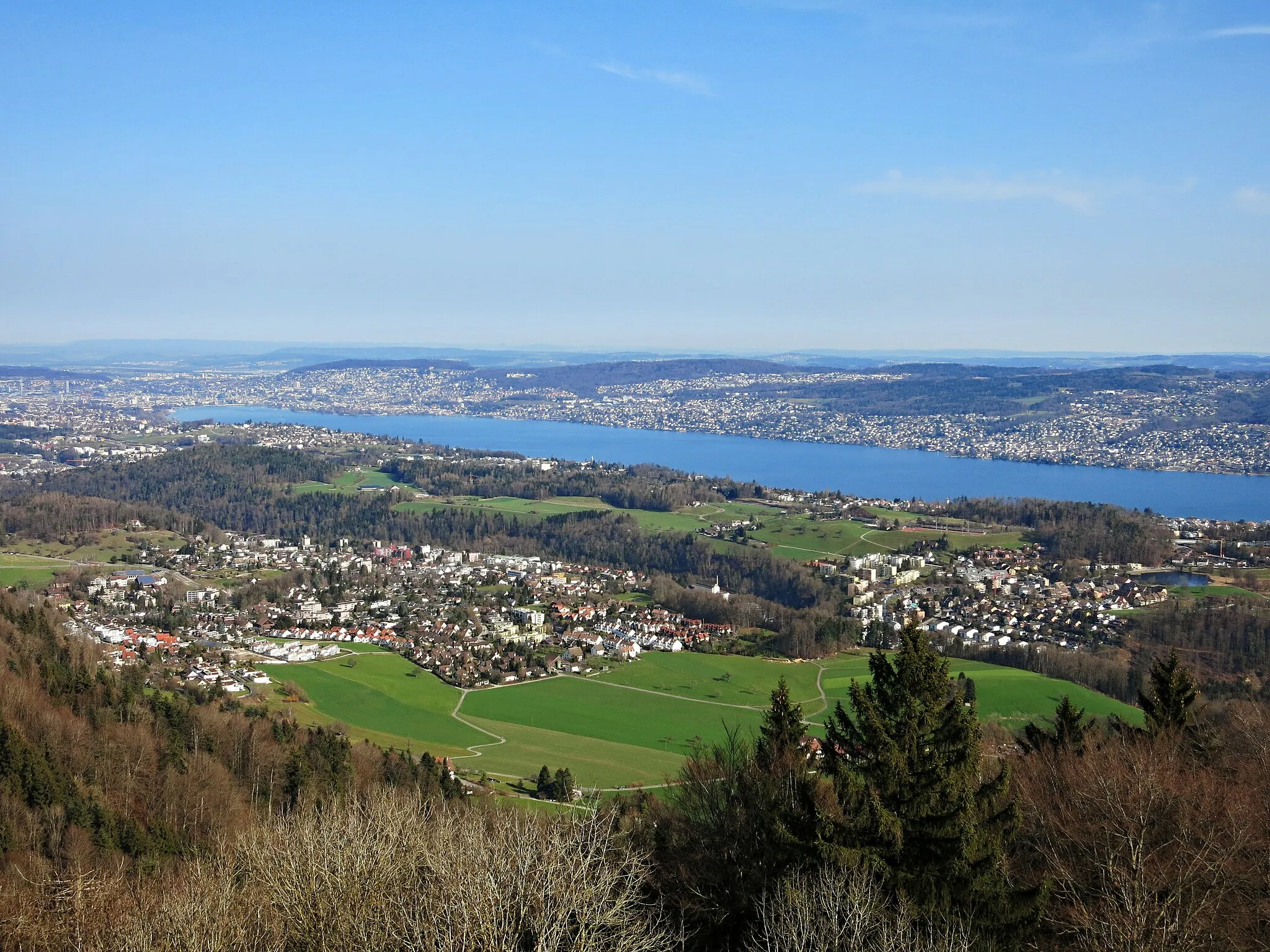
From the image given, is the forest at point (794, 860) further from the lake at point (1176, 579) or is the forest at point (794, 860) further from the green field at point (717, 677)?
the lake at point (1176, 579)

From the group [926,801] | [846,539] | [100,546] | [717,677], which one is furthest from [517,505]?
[926,801]

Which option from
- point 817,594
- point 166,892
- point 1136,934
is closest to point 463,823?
point 166,892

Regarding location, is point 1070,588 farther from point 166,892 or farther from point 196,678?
point 166,892

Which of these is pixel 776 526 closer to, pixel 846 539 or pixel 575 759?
pixel 846 539

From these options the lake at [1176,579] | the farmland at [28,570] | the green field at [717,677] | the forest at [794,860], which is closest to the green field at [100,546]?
the farmland at [28,570]

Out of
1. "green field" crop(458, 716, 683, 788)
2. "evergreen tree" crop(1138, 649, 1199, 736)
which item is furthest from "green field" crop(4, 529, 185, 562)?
"evergreen tree" crop(1138, 649, 1199, 736)
